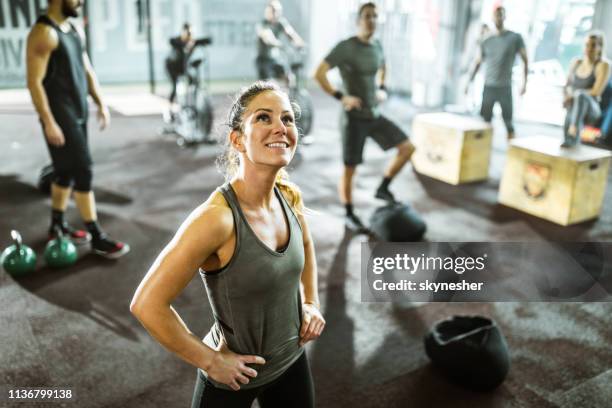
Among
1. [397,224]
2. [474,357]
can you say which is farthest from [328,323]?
[397,224]

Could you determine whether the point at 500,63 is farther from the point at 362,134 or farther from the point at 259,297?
the point at 259,297

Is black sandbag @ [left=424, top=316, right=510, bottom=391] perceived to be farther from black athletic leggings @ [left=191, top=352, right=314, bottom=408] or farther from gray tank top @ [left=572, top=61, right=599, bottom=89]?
gray tank top @ [left=572, top=61, right=599, bottom=89]

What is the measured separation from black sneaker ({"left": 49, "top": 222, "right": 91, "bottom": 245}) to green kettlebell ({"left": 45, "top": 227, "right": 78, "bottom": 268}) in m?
0.37

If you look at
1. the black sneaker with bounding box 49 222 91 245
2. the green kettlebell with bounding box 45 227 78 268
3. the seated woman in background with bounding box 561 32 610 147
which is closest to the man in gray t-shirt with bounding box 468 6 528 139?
the seated woman in background with bounding box 561 32 610 147

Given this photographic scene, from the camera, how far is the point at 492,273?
376 cm

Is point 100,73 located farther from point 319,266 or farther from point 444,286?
point 444,286

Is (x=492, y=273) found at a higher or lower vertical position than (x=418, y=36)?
lower

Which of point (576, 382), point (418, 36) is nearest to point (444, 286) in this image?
point (576, 382)

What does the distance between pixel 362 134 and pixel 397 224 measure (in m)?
0.71

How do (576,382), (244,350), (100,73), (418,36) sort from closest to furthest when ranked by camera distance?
1. (244,350)
2. (576,382)
3. (418,36)
4. (100,73)

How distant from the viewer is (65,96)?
136 inches

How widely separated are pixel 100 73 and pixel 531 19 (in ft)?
25.1

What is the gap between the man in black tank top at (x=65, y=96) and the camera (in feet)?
10.7

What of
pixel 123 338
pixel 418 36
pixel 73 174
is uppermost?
pixel 418 36
